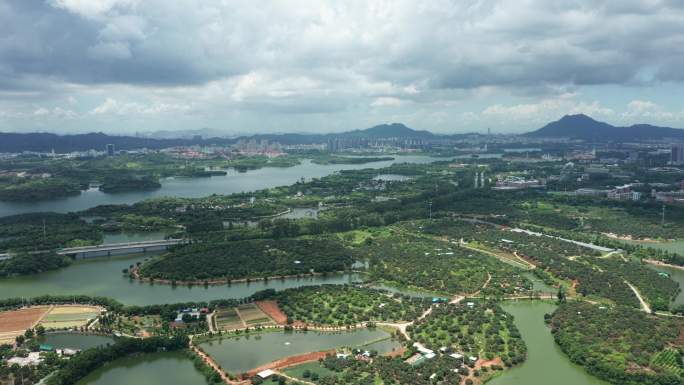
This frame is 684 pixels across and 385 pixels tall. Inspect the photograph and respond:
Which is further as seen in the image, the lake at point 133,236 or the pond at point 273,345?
the lake at point 133,236

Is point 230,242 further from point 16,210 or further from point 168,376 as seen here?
point 16,210

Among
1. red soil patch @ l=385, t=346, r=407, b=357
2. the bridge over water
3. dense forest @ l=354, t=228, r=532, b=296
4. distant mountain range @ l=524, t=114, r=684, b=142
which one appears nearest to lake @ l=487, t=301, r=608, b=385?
red soil patch @ l=385, t=346, r=407, b=357

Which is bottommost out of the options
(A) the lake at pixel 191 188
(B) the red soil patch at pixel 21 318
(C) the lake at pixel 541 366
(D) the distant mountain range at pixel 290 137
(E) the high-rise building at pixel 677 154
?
(C) the lake at pixel 541 366

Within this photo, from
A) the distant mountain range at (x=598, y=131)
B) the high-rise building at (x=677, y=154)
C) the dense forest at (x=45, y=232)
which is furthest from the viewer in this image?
the distant mountain range at (x=598, y=131)

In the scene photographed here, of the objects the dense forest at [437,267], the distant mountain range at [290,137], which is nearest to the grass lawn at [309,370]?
the dense forest at [437,267]

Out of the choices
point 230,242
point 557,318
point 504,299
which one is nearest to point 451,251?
point 504,299

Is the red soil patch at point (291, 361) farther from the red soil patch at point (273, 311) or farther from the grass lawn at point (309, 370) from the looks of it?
the red soil patch at point (273, 311)

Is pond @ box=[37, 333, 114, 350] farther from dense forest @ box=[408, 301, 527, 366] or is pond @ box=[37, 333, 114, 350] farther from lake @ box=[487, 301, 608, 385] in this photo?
lake @ box=[487, 301, 608, 385]
